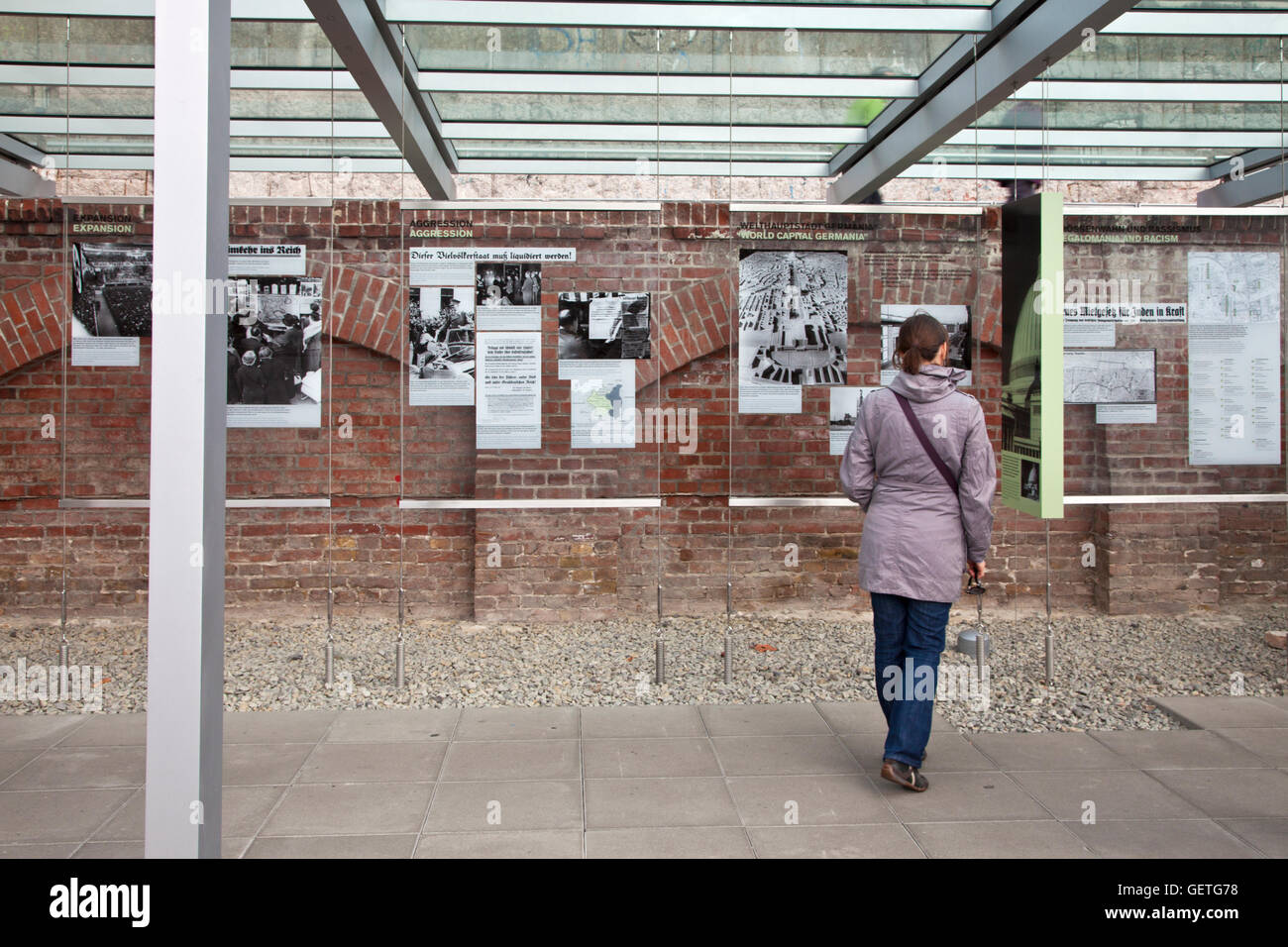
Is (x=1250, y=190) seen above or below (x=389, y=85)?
below

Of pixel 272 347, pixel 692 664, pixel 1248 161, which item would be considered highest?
pixel 1248 161

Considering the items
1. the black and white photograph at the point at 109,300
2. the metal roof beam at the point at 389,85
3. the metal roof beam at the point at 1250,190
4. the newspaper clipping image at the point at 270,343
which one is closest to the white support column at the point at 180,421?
the metal roof beam at the point at 389,85

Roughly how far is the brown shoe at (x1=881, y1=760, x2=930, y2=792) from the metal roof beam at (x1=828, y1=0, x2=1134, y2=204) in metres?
3.45

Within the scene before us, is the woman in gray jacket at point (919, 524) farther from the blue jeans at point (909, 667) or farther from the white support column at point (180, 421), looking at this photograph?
the white support column at point (180, 421)

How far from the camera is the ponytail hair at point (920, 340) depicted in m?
3.92

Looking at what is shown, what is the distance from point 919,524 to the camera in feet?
12.7

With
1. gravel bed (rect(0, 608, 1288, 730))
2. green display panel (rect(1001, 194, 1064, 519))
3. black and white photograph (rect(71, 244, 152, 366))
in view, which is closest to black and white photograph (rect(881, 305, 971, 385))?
green display panel (rect(1001, 194, 1064, 519))

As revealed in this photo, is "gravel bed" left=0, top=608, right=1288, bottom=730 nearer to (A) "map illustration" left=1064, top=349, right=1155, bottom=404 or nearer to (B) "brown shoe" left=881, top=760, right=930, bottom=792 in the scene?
(B) "brown shoe" left=881, top=760, right=930, bottom=792

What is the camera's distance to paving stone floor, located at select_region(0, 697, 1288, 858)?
3.44m

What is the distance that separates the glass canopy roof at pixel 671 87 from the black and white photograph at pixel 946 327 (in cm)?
99

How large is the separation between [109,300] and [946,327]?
5.12 meters

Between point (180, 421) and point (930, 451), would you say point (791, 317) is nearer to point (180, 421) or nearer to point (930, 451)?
point (930, 451)

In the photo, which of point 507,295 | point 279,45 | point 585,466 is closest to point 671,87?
point 507,295
